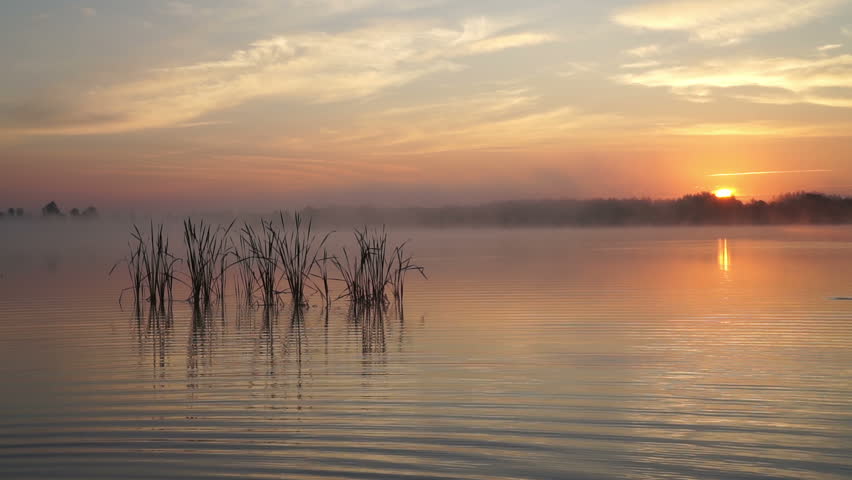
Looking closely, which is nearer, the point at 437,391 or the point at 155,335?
the point at 437,391

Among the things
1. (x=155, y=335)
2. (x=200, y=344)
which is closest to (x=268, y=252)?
(x=155, y=335)

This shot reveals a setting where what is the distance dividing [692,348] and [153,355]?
5571 millimetres

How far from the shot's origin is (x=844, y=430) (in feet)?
17.6

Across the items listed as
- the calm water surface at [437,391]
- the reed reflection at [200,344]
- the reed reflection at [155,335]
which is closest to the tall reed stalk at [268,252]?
the calm water surface at [437,391]

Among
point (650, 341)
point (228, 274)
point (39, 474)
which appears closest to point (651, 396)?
point (650, 341)

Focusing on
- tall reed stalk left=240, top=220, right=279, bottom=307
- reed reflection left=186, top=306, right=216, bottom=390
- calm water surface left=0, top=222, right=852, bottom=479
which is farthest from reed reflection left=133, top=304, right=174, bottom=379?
tall reed stalk left=240, top=220, right=279, bottom=307

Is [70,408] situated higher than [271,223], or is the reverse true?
[271,223]

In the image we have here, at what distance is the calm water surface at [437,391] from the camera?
483 cm

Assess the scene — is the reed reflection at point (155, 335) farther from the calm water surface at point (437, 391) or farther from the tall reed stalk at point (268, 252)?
the tall reed stalk at point (268, 252)

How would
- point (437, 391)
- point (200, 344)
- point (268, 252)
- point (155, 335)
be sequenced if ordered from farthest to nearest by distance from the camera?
point (268, 252) → point (155, 335) → point (200, 344) → point (437, 391)

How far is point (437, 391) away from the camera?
22.0 feet

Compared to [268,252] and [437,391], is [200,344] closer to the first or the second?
[437,391]

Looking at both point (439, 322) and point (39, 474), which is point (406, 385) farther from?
point (439, 322)

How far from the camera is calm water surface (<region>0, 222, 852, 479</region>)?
4.83m
